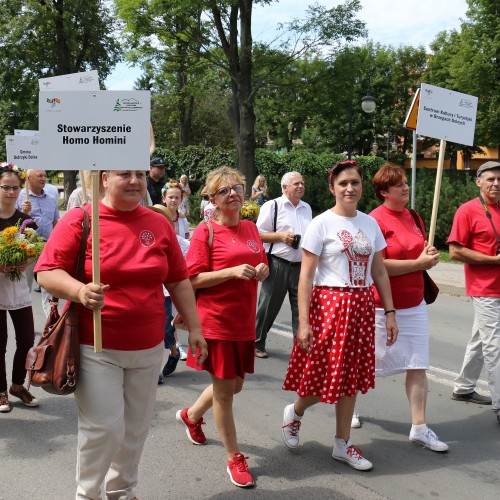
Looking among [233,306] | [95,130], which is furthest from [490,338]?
[95,130]

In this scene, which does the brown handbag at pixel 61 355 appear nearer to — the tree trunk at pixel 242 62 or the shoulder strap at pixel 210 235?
the shoulder strap at pixel 210 235

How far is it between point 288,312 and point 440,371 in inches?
136

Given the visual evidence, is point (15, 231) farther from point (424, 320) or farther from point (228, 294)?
point (424, 320)

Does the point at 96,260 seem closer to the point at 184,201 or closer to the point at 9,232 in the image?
the point at 9,232

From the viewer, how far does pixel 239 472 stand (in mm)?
4047

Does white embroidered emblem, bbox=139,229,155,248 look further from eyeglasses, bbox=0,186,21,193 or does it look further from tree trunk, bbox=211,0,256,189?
tree trunk, bbox=211,0,256,189

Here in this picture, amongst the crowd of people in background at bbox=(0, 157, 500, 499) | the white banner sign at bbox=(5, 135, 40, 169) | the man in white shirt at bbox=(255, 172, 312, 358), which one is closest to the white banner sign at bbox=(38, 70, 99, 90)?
the crowd of people in background at bbox=(0, 157, 500, 499)

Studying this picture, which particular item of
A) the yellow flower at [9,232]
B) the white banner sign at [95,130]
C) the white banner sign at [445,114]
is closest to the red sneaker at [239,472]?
the white banner sign at [95,130]

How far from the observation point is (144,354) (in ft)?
10.9

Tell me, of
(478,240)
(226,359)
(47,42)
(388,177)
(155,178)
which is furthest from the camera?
(47,42)

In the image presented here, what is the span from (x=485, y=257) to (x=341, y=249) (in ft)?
4.95

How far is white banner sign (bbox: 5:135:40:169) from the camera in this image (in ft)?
30.5

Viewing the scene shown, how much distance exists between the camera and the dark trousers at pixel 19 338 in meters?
5.36

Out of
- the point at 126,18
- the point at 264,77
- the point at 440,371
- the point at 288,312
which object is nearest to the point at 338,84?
the point at 264,77
